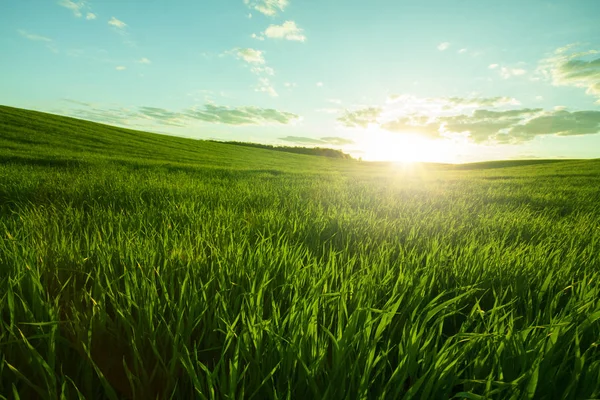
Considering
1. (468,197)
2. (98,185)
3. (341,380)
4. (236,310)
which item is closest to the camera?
(341,380)

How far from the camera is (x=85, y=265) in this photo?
5.07 feet

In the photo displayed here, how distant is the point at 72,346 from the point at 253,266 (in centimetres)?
74

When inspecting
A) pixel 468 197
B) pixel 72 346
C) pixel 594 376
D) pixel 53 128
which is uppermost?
pixel 53 128

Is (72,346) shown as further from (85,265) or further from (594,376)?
(594,376)

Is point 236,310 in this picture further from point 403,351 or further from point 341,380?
point 403,351

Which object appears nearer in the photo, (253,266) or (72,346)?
(72,346)

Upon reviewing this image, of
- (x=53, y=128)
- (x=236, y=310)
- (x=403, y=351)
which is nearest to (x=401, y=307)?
(x=403, y=351)

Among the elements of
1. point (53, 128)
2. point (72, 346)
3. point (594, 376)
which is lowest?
point (72, 346)

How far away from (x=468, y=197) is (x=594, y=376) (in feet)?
18.0

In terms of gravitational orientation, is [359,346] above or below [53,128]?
below

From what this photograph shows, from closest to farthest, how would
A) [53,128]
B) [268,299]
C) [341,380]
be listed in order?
[341,380] → [268,299] → [53,128]

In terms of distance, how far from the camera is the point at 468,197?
18.8ft

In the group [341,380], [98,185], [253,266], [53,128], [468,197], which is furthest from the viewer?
[53,128]

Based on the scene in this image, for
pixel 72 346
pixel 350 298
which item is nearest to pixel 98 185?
pixel 72 346
